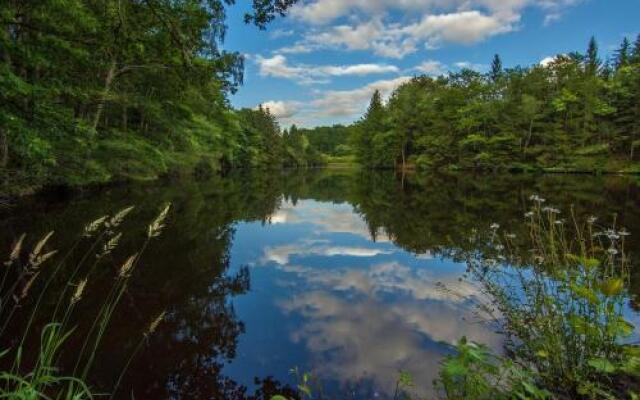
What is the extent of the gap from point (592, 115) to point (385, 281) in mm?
40353

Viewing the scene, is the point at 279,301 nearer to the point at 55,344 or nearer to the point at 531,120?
the point at 55,344

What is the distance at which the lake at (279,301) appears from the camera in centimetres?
350

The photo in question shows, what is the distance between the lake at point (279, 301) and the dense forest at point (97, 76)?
2062 mm

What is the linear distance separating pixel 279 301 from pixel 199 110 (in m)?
22.0

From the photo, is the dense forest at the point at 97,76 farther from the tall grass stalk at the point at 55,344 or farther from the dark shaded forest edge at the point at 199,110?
the tall grass stalk at the point at 55,344

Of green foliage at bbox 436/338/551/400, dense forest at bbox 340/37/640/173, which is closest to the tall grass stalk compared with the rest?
green foliage at bbox 436/338/551/400

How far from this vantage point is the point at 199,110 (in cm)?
Answer: 2497

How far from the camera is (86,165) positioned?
13055 mm

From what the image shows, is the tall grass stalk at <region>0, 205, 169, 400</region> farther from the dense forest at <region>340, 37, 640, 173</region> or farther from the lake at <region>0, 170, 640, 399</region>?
the dense forest at <region>340, 37, 640, 173</region>

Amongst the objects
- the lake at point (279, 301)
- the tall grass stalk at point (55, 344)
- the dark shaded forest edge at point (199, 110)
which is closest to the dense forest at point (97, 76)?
the dark shaded forest edge at point (199, 110)

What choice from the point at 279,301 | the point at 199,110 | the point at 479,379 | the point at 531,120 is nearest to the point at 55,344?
the point at 479,379

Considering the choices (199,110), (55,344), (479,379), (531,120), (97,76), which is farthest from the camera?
(531,120)

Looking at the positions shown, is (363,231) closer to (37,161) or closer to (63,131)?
(63,131)

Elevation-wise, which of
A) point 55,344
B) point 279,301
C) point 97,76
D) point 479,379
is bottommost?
point 279,301
